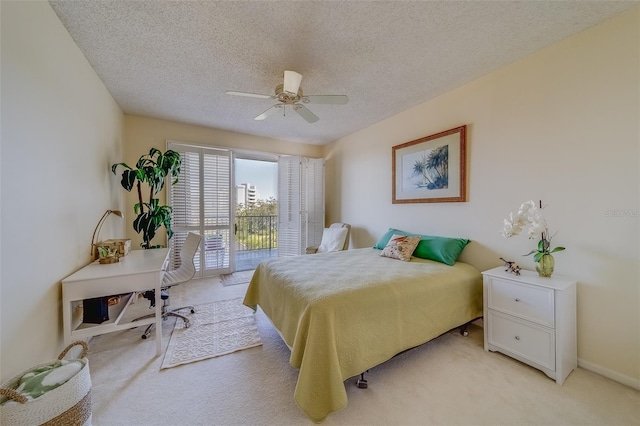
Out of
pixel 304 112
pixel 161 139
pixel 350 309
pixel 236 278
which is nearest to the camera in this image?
pixel 350 309

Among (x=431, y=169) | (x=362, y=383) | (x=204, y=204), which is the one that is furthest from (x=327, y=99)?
(x=204, y=204)

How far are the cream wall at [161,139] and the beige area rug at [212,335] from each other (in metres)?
1.97

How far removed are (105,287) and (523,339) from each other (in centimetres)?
329

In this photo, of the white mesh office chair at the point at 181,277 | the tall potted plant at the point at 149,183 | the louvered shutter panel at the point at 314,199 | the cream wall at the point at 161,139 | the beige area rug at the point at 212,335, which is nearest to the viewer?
the beige area rug at the point at 212,335

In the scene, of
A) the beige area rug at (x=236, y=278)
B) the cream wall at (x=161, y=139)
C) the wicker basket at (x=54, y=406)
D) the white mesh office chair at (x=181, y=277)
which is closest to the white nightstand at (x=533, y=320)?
the wicker basket at (x=54, y=406)

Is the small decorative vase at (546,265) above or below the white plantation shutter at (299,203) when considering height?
below

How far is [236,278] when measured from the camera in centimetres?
417

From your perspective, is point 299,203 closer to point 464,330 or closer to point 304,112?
point 304,112

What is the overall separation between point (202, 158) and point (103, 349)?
301 cm

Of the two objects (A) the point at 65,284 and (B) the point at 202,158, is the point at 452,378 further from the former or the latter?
(B) the point at 202,158

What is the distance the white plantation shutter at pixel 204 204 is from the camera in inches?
158

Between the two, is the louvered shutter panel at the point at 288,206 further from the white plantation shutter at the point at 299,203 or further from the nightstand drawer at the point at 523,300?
the nightstand drawer at the point at 523,300

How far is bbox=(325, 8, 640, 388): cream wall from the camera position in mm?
1696

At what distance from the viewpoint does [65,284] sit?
1.67m
